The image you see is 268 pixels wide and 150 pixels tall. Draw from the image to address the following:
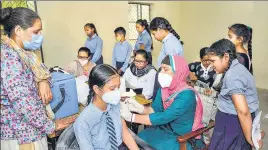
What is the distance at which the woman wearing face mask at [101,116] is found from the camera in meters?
1.39

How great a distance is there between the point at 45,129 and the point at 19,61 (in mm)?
349

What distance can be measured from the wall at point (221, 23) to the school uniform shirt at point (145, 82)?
3607mm

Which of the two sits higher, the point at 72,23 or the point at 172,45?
the point at 72,23

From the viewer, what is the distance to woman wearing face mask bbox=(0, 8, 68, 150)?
1093 mm

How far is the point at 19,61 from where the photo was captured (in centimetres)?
112

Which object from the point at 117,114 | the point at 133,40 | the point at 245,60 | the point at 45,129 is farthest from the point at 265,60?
the point at 45,129

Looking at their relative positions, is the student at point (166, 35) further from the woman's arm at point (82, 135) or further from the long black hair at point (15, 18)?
the long black hair at point (15, 18)

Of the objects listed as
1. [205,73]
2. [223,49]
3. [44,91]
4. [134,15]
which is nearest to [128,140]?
[44,91]

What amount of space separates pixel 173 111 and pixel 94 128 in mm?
542

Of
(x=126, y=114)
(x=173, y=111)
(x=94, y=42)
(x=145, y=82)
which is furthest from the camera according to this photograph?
(x=94, y=42)

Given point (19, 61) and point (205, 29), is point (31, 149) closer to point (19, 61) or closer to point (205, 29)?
point (19, 61)

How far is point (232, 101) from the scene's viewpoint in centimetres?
154

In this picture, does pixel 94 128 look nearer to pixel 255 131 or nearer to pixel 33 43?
pixel 33 43

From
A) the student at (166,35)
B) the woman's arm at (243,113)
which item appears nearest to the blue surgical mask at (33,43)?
the woman's arm at (243,113)
